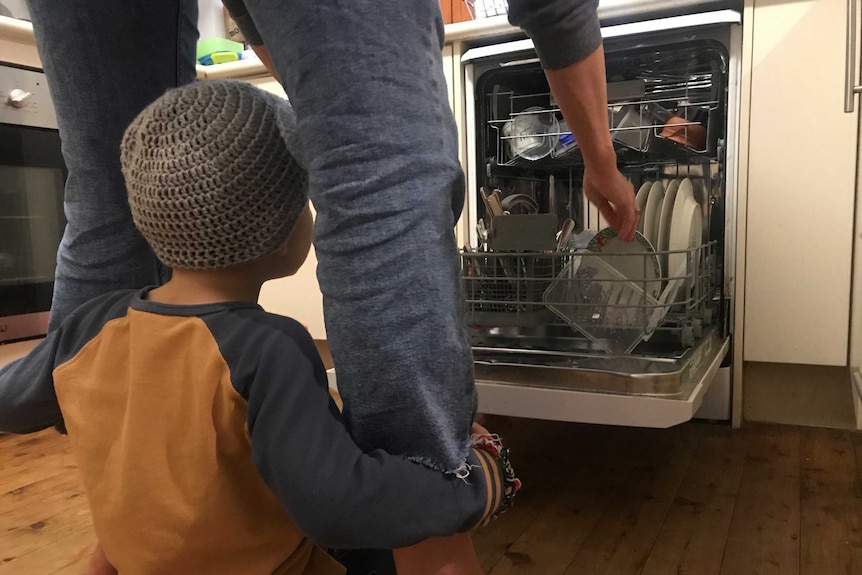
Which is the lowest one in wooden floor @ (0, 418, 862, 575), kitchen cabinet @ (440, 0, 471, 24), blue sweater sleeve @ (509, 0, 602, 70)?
wooden floor @ (0, 418, 862, 575)

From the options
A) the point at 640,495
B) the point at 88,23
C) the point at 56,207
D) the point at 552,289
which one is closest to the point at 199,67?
the point at 56,207

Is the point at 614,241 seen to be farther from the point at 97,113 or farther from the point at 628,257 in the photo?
the point at 97,113

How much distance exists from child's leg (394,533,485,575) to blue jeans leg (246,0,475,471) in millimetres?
75

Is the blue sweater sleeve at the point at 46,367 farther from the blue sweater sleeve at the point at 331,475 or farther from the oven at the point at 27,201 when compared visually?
the oven at the point at 27,201

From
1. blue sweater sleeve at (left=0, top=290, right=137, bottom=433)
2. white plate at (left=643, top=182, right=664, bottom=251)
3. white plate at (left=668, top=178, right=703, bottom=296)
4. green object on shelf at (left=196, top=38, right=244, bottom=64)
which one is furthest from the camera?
green object on shelf at (left=196, top=38, right=244, bottom=64)

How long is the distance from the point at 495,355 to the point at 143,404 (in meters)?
0.57

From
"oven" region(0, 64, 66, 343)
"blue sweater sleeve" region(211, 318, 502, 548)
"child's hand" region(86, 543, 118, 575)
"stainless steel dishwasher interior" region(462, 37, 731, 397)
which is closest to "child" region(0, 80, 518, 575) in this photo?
"blue sweater sleeve" region(211, 318, 502, 548)

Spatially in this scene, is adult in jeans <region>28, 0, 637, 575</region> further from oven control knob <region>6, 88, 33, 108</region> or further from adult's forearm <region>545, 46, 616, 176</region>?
oven control knob <region>6, 88, 33, 108</region>

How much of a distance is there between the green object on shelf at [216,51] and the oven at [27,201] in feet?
1.41

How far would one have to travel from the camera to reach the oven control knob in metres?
1.61

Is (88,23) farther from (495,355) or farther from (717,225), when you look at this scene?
(717,225)

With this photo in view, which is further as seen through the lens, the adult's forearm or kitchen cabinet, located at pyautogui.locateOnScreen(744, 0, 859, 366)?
kitchen cabinet, located at pyautogui.locateOnScreen(744, 0, 859, 366)

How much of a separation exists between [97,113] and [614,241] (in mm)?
790

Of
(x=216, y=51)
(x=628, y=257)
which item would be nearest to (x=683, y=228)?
(x=628, y=257)
